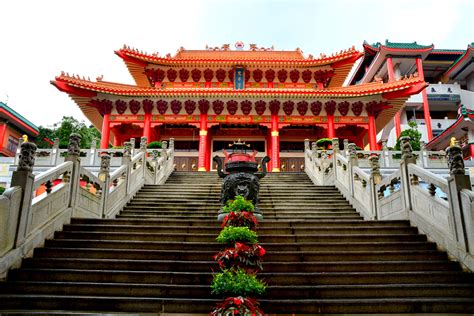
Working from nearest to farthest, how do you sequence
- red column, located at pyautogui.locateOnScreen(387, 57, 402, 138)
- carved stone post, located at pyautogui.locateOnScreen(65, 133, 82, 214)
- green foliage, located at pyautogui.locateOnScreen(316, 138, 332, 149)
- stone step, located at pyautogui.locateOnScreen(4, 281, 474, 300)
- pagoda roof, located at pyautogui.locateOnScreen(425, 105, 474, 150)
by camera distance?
stone step, located at pyautogui.locateOnScreen(4, 281, 474, 300) < carved stone post, located at pyautogui.locateOnScreen(65, 133, 82, 214) < green foliage, located at pyautogui.locateOnScreen(316, 138, 332, 149) < pagoda roof, located at pyautogui.locateOnScreen(425, 105, 474, 150) < red column, located at pyautogui.locateOnScreen(387, 57, 402, 138)

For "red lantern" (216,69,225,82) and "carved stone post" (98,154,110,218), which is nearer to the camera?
"carved stone post" (98,154,110,218)

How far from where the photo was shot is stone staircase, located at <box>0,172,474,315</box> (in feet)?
14.1

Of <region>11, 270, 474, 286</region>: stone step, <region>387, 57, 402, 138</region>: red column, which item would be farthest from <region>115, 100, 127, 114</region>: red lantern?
<region>387, 57, 402, 138</region>: red column

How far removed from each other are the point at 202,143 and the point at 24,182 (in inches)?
531

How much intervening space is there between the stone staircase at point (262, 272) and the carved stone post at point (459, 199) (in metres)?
0.45

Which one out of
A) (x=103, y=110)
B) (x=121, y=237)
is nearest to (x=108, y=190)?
(x=121, y=237)

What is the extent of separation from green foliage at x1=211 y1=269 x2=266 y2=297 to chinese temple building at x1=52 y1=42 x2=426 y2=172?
45.2ft

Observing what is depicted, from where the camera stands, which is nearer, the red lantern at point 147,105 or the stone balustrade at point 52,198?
the stone balustrade at point 52,198

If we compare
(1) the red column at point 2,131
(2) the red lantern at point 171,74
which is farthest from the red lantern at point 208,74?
(1) the red column at point 2,131

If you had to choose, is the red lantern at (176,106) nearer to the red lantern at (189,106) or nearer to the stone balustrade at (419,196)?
the red lantern at (189,106)

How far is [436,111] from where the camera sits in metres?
31.8

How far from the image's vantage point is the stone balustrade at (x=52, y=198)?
508 centimetres

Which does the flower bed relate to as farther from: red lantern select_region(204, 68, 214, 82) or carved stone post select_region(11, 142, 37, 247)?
red lantern select_region(204, 68, 214, 82)

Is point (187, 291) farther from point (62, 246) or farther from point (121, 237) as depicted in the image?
point (62, 246)
